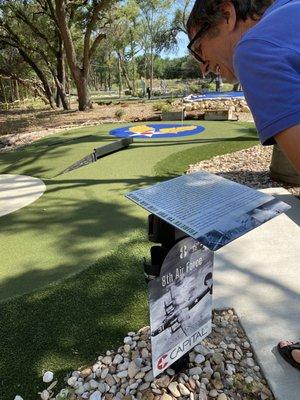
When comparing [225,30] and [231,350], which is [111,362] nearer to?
[231,350]

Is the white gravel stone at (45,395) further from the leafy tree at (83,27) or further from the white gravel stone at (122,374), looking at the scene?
the leafy tree at (83,27)

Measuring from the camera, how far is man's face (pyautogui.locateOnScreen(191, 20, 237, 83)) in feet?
4.13

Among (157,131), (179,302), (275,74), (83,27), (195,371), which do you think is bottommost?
(195,371)

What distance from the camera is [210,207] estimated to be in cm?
142

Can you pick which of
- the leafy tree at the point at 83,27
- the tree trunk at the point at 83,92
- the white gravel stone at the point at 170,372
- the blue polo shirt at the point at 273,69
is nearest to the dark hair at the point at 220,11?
the blue polo shirt at the point at 273,69

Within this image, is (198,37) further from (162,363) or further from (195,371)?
(195,371)

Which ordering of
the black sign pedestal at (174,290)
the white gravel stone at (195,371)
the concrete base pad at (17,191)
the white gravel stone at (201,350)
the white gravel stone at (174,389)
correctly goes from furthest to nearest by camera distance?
the concrete base pad at (17,191) < the white gravel stone at (201,350) < the white gravel stone at (195,371) < the white gravel stone at (174,389) < the black sign pedestal at (174,290)

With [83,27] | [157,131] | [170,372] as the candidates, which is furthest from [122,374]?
[83,27]

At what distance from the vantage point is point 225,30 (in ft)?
4.11

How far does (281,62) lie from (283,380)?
1893 mm

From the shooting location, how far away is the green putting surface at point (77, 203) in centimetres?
355

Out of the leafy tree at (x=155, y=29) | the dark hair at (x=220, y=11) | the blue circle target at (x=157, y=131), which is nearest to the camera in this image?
the dark hair at (x=220, y=11)

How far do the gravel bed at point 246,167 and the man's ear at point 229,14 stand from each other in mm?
4023

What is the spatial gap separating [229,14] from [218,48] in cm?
12
